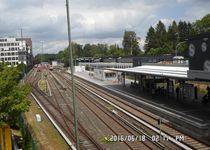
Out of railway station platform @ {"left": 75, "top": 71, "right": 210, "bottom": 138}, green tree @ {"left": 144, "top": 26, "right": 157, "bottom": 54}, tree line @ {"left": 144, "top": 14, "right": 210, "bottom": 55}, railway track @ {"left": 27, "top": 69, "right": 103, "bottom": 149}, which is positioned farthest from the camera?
green tree @ {"left": 144, "top": 26, "right": 157, "bottom": 54}

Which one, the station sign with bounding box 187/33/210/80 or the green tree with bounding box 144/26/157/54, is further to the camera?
the green tree with bounding box 144/26/157/54

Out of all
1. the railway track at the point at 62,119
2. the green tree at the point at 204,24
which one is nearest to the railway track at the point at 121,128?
the railway track at the point at 62,119

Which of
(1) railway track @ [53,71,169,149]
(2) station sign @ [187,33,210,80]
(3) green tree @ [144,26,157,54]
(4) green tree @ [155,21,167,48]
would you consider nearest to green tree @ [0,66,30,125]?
(1) railway track @ [53,71,169,149]

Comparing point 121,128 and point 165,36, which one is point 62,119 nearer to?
point 121,128

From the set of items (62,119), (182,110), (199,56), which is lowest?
(62,119)

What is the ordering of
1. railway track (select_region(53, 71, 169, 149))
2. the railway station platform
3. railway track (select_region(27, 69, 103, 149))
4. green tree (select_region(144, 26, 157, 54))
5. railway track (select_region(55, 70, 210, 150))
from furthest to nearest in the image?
green tree (select_region(144, 26, 157, 54))
the railway station platform
railway track (select_region(27, 69, 103, 149))
railway track (select_region(53, 71, 169, 149))
railway track (select_region(55, 70, 210, 150))

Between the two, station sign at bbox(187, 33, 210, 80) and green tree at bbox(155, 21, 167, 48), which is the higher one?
green tree at bbox(155, 21, 167, 48)

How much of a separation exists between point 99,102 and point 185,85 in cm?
1314

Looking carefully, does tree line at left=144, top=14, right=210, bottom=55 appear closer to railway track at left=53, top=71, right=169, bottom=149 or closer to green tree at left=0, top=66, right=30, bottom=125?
railway track at left=53, top=71, right=169, bottom=149

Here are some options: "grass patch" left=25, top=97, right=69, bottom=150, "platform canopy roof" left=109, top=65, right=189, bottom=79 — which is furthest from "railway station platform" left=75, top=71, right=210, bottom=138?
"grass patch" left=25, top=97, right=69, bottom=150

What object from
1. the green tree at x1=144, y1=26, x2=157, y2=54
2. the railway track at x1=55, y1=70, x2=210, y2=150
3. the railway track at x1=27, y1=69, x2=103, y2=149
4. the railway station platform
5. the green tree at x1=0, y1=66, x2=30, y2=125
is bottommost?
the railway track at x1=27, y1=69, x2=103, y2=149

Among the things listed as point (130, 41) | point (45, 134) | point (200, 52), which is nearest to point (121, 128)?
point (45, 134)

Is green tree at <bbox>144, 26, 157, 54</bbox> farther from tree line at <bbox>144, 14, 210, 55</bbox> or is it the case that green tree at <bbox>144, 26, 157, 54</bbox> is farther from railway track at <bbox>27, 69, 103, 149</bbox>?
railway track at <bbox>27, 69, 103, 149</bbox>

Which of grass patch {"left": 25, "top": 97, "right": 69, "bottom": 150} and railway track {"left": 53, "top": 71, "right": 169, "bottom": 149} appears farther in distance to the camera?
grass patch {"left": 25, "top": 97, "right": 69, "bottom": 150}
